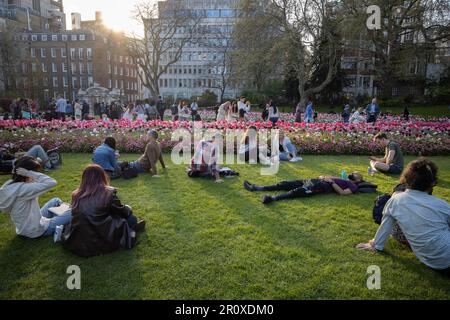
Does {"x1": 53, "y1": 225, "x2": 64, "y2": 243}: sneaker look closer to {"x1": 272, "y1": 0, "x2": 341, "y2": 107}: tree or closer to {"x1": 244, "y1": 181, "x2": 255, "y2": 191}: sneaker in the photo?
{"x1": 244, "y1": 181, "x2": 255, "y2": 191}: sneaker

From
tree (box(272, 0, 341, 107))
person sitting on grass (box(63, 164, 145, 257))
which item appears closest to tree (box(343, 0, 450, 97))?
tree (box(272, 0, 341, 107))

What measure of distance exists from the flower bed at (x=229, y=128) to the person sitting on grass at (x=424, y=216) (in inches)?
304

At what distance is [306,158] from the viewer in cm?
1070

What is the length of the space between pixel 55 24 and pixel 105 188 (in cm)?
8019

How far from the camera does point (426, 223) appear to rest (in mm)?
3580

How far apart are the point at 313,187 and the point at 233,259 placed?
3.08 metres

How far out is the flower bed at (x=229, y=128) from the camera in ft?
37.4

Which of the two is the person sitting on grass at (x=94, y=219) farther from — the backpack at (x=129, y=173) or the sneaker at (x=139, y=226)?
the backpack at (x=129, y=173)

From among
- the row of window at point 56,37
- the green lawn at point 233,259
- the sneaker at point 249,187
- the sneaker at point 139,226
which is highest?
the row of window at point 56,37

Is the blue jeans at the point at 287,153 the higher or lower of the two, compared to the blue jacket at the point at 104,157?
lower

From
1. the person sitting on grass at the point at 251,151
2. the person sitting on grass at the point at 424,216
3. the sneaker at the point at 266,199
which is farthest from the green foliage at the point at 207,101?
the person sitting on grass at the point at 424,216

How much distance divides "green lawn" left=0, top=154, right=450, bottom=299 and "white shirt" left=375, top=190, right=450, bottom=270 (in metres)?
0.26

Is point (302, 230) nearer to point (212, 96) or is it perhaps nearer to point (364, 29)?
point (364, 29)

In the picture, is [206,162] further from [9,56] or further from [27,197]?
[9,56]
